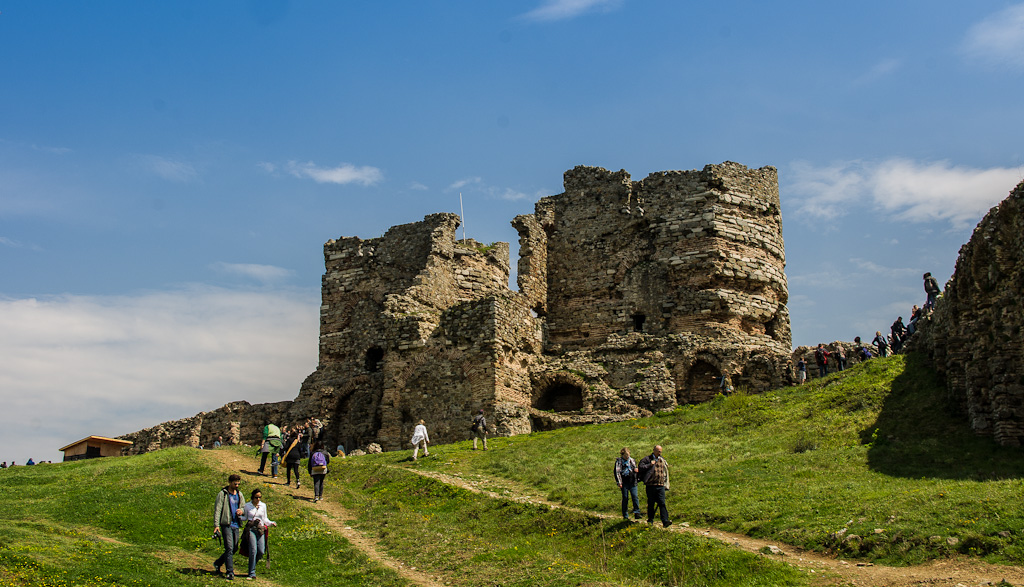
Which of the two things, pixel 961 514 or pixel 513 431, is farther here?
pixel 513 431

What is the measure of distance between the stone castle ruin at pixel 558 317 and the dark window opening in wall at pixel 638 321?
118 millimetres

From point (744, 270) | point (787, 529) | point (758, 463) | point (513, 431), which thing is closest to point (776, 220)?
point (744, 270)

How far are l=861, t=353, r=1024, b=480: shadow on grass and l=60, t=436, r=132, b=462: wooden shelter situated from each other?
30.4 m

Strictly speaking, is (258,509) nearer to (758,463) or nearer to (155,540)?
(155,540)

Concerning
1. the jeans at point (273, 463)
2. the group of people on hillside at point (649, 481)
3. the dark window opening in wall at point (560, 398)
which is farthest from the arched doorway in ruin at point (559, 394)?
the group of people on hillside at point (649, 481)

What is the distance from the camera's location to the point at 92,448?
39031mm

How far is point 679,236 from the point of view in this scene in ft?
119

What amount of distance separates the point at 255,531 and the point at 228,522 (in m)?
0.62

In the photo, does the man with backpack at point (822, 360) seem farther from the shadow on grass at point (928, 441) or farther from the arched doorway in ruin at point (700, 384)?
the shadow on grass at point (928, 441)

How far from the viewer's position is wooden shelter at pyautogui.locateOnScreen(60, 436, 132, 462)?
3875cm

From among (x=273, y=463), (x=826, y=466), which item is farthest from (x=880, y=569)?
(x=273, y=463)

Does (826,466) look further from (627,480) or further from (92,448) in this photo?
(92,448)

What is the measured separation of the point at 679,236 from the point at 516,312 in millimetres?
7284

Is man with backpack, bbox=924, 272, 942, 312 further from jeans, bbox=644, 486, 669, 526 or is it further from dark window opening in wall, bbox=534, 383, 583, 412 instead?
jeans, bbox=644, 486, 669, 526
